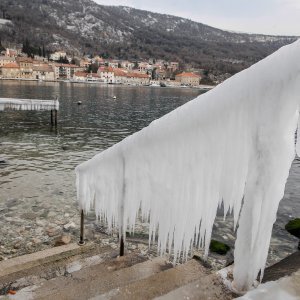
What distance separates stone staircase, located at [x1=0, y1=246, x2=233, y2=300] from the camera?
3.39 meters

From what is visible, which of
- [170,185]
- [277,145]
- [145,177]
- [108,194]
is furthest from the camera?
[108,194]

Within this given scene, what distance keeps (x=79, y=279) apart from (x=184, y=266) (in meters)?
1.94

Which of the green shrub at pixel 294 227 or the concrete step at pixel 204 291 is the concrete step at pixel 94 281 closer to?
the concrete step at pixel 204 291

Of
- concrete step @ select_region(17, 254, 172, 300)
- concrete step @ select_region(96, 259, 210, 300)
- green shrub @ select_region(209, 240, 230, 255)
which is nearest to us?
concrete step @ select_region(96, 259, 210, 300)

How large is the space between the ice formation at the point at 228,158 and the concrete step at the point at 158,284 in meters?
0.52

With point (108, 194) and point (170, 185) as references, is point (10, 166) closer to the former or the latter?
point (108, 194)

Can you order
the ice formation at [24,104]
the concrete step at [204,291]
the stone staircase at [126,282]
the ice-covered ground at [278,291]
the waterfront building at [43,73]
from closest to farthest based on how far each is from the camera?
the ice-covered ground at [278,291], the concrete step at [204,291], the stone staircase at [126,282], the ice formation at [24,104], the waterfront building at [43,73]

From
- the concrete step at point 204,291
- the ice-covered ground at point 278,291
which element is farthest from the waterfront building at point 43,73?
the ice-covered ground at point 278,291

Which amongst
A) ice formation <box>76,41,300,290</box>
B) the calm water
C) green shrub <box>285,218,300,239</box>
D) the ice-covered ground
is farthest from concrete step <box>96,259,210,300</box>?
green shrub <box>285,218,300,239</box>

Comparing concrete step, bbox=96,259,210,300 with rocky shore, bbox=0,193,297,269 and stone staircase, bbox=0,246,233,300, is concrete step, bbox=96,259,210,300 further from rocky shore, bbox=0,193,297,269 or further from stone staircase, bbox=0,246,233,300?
rocky shore, bbox=0,193,297,269

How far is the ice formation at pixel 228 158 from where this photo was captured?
2385 mm

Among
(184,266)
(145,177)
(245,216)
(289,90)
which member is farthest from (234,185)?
(184,266)

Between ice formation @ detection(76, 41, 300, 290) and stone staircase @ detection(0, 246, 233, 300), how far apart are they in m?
0.47

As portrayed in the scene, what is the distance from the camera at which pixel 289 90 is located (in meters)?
2.27
